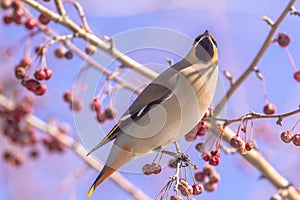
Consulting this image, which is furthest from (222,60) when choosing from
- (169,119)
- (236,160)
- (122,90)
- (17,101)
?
(169,119)

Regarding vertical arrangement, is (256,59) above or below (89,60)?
above

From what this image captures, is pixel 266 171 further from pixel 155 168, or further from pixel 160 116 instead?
pixel 155 168

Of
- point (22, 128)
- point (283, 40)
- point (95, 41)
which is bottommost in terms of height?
point (22, 128)

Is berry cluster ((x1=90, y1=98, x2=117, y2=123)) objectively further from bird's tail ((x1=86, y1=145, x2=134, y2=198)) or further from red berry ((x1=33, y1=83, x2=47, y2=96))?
bird's tail ((x1=86, y1=145, x2=134, y2=198))

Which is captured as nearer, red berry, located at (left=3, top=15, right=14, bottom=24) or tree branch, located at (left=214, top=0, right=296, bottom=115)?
tree branch, located at (left=214, top=0, right=296, bottom=115)

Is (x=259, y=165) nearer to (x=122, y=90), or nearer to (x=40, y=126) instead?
(x=122, y=90)

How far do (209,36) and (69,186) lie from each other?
5.28 ft

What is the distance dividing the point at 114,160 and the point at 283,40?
3.33 ft

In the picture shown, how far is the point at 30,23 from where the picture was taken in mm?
3537

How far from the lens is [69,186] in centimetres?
417

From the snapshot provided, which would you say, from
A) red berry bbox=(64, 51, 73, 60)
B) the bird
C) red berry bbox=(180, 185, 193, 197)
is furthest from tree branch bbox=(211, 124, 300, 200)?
red berry bbox=(64, 51, 73, 60)

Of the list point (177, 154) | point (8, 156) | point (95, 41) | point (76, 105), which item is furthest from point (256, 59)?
point (8, 156)

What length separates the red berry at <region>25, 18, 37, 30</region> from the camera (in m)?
3.54

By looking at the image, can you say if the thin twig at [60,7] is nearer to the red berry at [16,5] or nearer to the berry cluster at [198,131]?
the red berry at [16,5]
